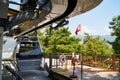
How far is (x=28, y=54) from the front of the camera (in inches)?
564

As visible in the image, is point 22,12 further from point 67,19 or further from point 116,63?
point 116,63

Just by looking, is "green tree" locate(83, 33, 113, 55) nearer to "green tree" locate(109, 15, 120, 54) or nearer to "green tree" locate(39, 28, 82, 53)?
"green tree" locate(39, 28, 82, 53)

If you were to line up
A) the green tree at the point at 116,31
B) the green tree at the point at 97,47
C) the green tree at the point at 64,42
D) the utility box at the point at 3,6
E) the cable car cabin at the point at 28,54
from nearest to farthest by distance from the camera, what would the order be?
the utility box at the point at 3,6 → the cable car cabin at the point at 28,54 → the green tree at the point at 116,31 → the green tree at the point at 64,42 → the green tree at the point at 97,47

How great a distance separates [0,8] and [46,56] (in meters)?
11.7

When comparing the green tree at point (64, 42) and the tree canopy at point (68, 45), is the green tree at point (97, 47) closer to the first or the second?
the tree canopy at point (68, 45)

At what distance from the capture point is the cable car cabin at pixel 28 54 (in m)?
13.9

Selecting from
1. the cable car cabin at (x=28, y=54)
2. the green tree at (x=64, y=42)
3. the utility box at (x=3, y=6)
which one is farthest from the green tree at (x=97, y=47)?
the utility box at (x=3, y=6)

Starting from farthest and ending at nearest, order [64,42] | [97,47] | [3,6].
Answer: [97,47]
[64,42]
[3,6]

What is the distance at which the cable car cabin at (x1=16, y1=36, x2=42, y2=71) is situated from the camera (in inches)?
547

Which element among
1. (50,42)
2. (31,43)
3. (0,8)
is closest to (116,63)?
(31,43)

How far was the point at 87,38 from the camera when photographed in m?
33.4

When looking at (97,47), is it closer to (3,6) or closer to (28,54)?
(28,54)

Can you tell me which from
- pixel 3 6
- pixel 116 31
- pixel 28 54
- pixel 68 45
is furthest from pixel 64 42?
pixel 3 6

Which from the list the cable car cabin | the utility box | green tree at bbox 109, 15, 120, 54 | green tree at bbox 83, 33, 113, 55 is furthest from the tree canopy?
the utility box
